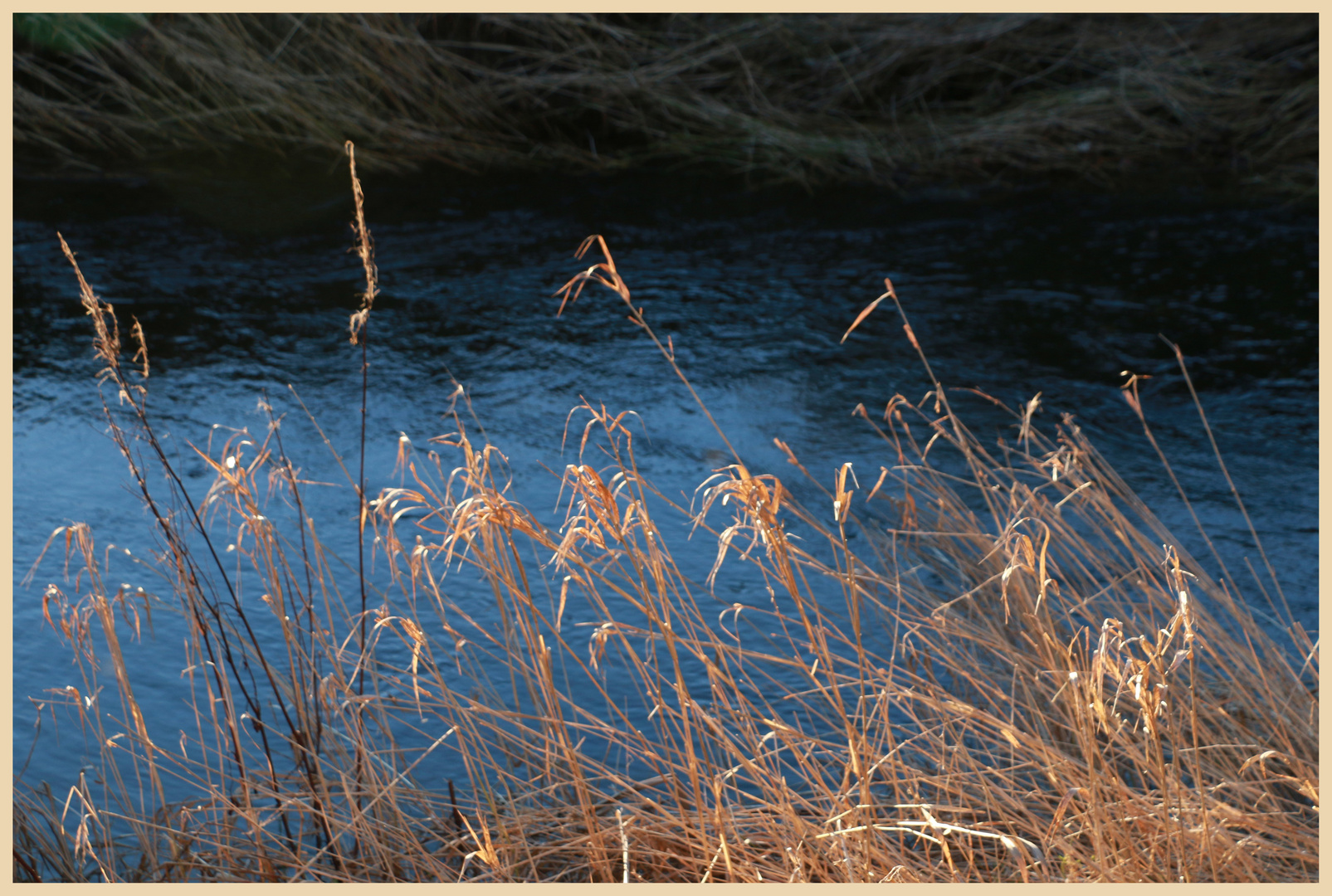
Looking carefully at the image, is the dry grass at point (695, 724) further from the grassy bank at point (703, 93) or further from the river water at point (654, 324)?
the grassy bank at point (703, 93)

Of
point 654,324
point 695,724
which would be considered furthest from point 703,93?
point 695,724

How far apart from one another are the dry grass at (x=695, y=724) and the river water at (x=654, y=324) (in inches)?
18.1

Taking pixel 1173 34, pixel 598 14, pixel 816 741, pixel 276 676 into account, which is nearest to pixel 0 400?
pixel 276 676

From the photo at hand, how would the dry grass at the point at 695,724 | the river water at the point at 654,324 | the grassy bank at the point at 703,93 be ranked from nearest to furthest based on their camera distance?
the dry grass at the point at 695,724
the river water at the point at 654,324
the grassy bank at the point at 703,93

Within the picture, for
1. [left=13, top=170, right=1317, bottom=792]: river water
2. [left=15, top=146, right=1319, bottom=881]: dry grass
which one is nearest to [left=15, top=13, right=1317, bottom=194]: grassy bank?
[left=13, top=170, right=1317, bottom=792]: river water

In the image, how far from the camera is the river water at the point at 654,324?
3125mm

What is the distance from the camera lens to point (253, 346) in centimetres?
393

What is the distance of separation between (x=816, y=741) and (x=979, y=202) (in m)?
4.09

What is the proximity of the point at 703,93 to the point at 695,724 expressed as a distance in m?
4.52

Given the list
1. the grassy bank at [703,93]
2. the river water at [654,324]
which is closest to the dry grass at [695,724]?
the river water at [654,324]

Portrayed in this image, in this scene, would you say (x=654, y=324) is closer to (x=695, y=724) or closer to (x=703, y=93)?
(x=703, y=93)

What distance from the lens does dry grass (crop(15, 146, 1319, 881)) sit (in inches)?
55.2

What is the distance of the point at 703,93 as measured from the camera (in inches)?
226

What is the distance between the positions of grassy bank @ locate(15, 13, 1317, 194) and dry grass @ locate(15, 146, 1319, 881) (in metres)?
→ 3.23
